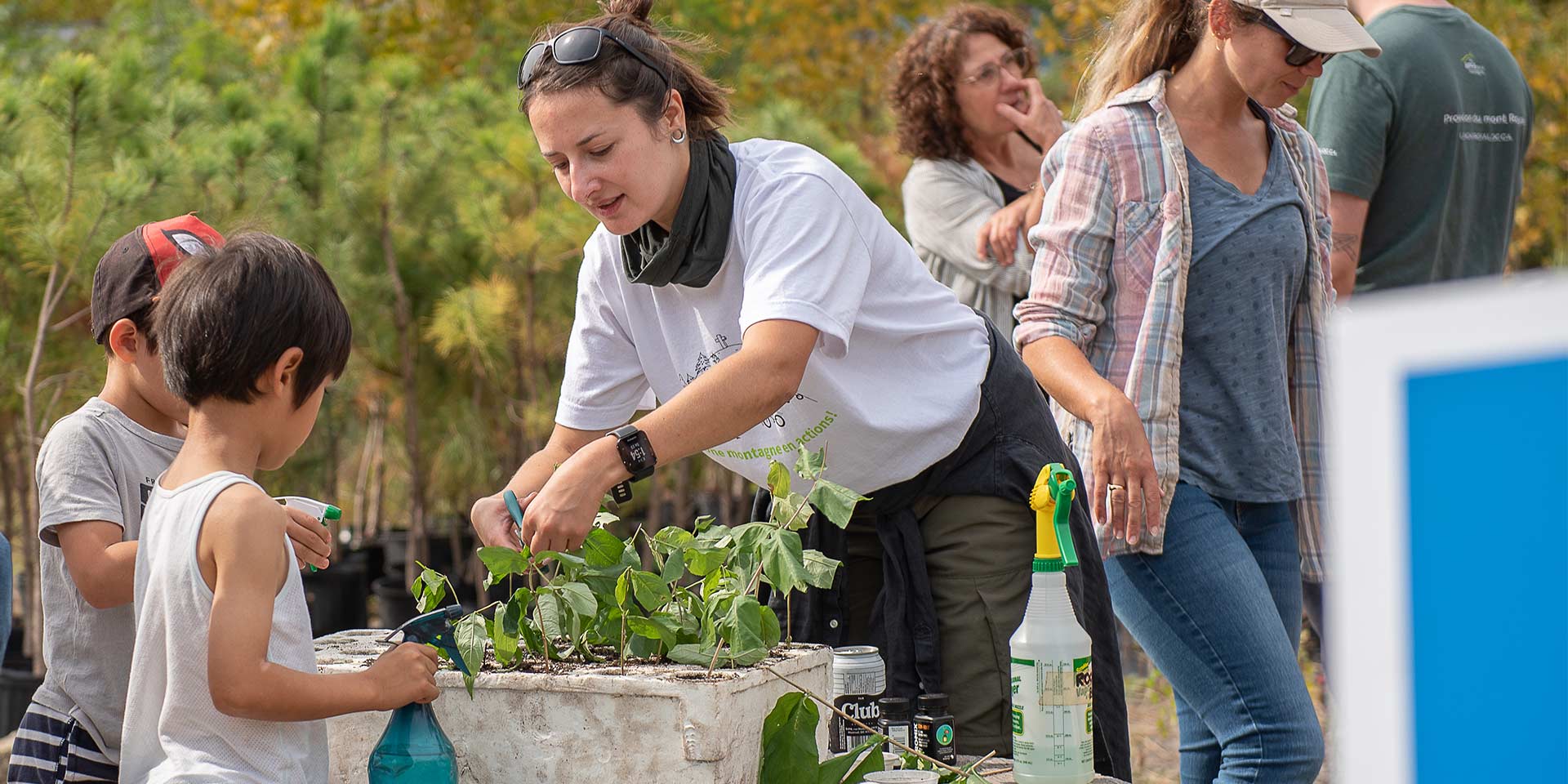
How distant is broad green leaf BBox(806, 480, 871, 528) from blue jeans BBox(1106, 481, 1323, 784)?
0.64m

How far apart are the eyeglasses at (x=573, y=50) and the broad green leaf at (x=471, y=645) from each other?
709mm

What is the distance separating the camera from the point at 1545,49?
7.80 meters

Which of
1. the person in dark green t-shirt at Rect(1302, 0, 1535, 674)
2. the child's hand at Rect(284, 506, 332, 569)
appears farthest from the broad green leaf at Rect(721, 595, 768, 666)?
the person in dark green t-shirt at Rect(1302, 0, 1535, 674)

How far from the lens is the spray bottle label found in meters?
1.62

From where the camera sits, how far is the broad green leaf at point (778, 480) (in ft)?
5.66

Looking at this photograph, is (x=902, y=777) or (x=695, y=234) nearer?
(x=902, y=777)

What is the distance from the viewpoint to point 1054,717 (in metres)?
1.62

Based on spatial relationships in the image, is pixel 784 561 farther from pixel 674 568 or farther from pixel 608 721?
pixel 608 721

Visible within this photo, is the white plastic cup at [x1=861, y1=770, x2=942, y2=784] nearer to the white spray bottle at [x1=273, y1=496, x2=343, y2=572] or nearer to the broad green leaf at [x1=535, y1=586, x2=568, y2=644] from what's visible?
the broad green leaf at [x1=535, y1=586, x2=568, y2=644]

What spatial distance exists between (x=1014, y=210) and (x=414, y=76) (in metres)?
2.85

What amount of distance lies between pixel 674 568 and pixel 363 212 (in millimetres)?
3457

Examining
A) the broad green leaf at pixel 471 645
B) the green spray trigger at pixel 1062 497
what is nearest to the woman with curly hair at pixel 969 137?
the green spray trigger at pixel 1062 497

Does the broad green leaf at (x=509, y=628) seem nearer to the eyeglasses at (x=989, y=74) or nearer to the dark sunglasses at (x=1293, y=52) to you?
the dark sunglasses at (x=1293, y=52)

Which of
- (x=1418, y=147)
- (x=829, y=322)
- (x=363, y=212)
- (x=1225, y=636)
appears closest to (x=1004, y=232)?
(x=1418, y=147)
